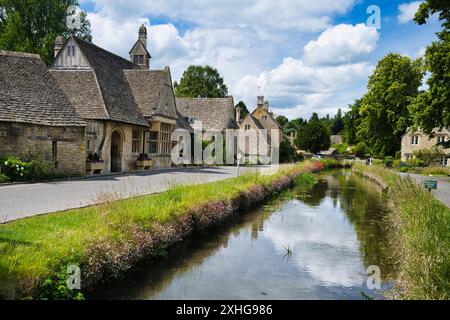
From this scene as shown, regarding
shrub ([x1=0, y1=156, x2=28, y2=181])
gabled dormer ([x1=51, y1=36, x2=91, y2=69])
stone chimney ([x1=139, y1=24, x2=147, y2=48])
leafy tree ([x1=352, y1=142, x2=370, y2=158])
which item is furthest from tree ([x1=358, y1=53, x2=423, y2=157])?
shrub ([x1=0, y1=156, x2=28, y2=181])

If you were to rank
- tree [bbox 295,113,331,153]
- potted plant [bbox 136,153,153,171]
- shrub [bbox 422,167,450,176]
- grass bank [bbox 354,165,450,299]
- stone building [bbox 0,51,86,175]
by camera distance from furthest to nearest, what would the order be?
tree [bbox 295,113,331,153] → shrub [bbox 422,167,450,176] → potted plant [bbox 136,153,153,171] → stone building [bbox 0,51,86,175] → grass bank [bbox 354,165,450,299]

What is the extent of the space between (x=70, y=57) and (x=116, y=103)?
4.69 m

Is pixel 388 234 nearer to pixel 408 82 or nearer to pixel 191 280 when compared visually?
pixel 191 280

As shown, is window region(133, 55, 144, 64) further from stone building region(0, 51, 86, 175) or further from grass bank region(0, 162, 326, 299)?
grass bank region(0, 162, 326, 299)

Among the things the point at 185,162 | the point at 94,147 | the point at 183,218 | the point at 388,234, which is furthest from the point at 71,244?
the point at 185,162

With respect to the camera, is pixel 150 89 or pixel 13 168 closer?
pixel 13 168

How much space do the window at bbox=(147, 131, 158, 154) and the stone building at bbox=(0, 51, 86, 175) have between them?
34.2 feet

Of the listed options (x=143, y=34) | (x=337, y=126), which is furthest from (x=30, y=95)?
(x=337, y=126)

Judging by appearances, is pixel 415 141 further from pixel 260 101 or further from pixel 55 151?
pixel 55 151

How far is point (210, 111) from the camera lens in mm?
52375

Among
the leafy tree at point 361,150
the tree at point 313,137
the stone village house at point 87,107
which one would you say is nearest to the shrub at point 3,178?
the stone village house at point 87,107

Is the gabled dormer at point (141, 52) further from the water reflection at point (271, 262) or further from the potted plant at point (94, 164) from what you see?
the water reflection at point (271, 262)

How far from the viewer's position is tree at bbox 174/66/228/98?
246 ft

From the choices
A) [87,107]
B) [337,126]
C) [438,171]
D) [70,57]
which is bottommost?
[438,171]
